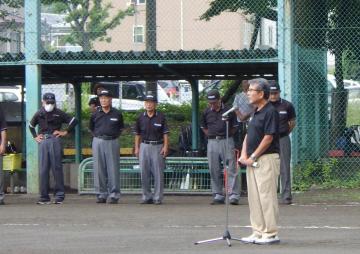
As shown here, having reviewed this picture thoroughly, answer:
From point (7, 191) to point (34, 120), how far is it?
9.57 feet

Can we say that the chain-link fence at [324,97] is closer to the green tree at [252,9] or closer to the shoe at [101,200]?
the green tree at [252,9]

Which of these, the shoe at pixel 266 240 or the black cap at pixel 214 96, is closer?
the shoe at pixel 266 240

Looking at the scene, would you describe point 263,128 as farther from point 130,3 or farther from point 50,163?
point 130,3

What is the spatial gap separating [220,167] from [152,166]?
114 centimetres

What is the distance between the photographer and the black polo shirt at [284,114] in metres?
14.5

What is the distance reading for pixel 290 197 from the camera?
14844 mm

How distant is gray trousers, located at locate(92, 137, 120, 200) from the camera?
1534 cm

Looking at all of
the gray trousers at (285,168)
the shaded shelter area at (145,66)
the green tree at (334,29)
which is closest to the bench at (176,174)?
the shaded shelter area at (145,66)

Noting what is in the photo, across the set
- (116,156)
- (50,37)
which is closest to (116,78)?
(50,37)

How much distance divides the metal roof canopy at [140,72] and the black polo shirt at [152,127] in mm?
1533

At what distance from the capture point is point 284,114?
14469 mm

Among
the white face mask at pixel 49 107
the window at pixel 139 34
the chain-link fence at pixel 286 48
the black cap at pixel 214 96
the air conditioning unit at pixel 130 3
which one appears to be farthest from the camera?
the air conditioning unit at pixel 130 3

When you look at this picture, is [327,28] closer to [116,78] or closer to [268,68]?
[268,68]

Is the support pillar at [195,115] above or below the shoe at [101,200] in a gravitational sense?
above
